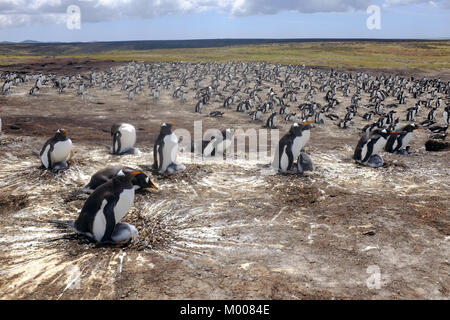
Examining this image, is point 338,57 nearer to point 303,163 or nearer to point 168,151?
point 303,163

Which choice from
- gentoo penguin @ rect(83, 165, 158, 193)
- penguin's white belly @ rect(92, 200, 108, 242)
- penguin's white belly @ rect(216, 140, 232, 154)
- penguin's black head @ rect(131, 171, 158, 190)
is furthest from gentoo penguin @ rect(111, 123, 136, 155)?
penguin's white belly @ rect(92, 200, 108, 242)

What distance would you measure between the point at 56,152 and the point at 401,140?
1045 cm

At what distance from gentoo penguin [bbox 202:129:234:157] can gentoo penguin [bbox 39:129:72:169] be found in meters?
3.95

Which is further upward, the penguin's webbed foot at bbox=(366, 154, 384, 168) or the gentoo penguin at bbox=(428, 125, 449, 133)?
the gentoo penguin at bbox=(428, 125, 449, 133)

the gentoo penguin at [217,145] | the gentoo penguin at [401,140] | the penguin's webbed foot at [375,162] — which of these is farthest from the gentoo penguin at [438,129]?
the gentoo penguin at [217,145]

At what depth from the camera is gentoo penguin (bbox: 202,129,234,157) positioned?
1112 centimetres

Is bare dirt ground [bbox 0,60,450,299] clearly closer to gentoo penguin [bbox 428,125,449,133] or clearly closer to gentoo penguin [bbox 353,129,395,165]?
gentoo penguin [bbox 353,129,395,165]

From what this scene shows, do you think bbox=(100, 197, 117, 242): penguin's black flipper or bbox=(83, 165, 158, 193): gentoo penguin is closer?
bbox=(100, 197, 117, 242): penguin's black flipper

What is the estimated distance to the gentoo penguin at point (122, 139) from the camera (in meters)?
10.6

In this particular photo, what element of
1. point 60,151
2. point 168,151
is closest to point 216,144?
point 168,151

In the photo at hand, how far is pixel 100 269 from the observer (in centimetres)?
487

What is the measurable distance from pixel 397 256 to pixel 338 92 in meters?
27.7

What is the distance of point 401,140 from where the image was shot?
1208cm
